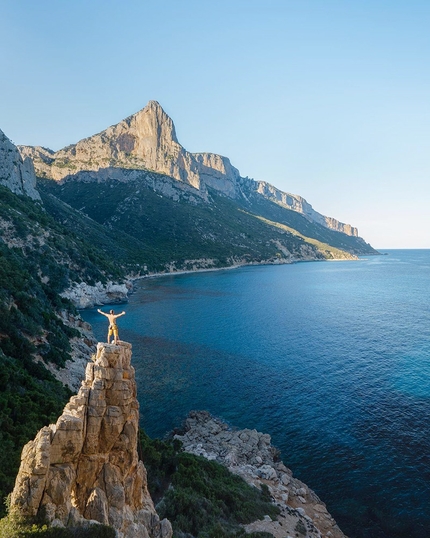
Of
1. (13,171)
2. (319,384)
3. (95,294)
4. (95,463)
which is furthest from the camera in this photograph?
(13,171)

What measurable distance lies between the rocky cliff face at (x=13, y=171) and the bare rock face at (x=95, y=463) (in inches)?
3800

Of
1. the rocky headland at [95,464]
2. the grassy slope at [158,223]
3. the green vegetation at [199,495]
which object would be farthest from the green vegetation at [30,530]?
the grassy slope at [158,223]

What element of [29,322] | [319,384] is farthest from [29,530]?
[319,384]

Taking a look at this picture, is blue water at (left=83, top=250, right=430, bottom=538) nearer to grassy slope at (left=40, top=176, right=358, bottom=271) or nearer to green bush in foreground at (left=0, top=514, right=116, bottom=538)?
green bush in foreground at (left=0, top=514, right=116, bottom=538)

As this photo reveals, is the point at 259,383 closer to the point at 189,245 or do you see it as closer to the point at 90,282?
the point at 90,282

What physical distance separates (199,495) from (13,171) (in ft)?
343

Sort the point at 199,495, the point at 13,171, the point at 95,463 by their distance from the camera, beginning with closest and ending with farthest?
the point at 95,463 → the point at 199,495 → the point at 13,171

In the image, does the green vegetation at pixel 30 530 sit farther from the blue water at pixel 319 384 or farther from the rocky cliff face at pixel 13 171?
the rocky cliff face at pixel 13 171

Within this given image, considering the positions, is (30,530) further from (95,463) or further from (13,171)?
(13,171)

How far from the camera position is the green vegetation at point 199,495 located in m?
16.9

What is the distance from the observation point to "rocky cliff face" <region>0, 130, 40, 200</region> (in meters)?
93.4

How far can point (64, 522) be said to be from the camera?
948 cm

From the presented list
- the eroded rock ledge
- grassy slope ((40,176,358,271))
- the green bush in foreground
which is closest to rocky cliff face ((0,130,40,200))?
grassy slope ((40,176,358,271))

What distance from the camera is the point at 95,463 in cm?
1120
